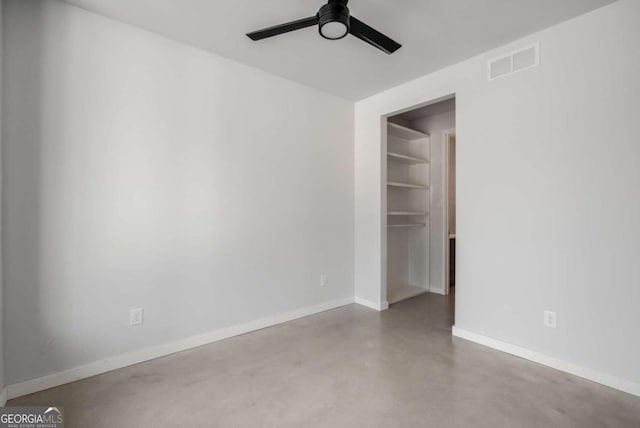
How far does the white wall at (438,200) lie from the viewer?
4.45 metres

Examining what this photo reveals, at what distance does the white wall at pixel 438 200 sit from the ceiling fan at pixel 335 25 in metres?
2.85

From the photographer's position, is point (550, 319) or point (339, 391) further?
point (550, 319)

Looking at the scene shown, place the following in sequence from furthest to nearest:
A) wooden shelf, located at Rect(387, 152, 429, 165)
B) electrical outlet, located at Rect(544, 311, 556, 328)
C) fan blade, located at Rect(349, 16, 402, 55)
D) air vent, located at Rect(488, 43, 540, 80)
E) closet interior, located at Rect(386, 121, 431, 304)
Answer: closet interior, located at Rect(386, 121, 431, 304)
wooden shelf, located at Rect(387, 152, 429, 165)
air vent, located at Rect(488, 43, 540, 80)
electrical outlet, located at Rect(544, 311, 556, 328)
fan blade, located at Rect(349, 16, 402, 55)

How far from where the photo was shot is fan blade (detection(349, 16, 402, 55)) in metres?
1.76

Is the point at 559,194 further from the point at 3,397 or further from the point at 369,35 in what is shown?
the point at 3,397

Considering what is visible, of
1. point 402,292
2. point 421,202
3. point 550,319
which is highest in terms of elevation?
point 421,202

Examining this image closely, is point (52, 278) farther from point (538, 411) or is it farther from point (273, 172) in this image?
point (538, 411)

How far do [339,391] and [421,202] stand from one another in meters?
3.36

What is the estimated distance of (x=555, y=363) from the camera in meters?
2.29

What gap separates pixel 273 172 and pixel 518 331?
2.67m

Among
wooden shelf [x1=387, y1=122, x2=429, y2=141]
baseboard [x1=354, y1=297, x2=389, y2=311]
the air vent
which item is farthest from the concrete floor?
wooden shelf [x1=387, y1=122, x2=429, y2=141]

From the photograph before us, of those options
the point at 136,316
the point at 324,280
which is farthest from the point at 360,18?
the point at 136,316

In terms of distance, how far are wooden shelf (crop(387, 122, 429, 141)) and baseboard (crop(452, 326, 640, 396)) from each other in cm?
263

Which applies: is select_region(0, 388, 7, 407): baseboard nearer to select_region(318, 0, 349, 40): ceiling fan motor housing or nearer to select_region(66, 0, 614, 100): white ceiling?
select_region(66, 0, 614, 100): white ceiling
